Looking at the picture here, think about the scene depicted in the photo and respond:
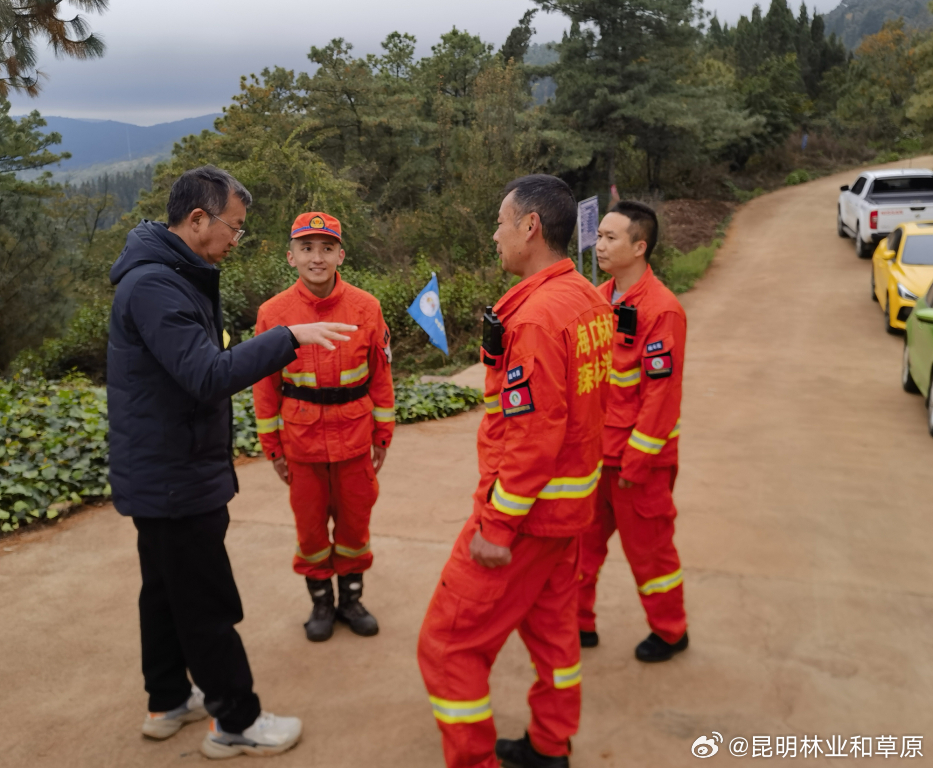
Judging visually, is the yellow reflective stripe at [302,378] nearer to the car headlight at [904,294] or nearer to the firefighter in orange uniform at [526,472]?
the firefighter in orange uniform at [526,472]

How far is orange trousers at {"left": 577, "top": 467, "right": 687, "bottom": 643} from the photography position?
3.51 m

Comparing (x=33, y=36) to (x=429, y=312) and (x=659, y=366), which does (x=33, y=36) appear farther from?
(x=659, y=366)

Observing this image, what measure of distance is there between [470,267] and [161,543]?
1326 centimetres

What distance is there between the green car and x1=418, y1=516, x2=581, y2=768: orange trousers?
18.3 ft

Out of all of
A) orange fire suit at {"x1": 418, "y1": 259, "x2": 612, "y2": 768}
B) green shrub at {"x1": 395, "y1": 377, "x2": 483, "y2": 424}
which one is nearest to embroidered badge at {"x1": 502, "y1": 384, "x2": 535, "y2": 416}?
orange fire suit at {"x1": 418, "y1": 259, "x2": 612, "y2": 768}

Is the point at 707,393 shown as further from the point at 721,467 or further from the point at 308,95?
the point at 308,95

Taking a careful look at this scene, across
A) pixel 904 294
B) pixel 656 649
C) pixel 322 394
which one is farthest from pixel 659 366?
pixel 904 294

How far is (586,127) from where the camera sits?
78.7 feet

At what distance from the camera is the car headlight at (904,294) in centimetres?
1031

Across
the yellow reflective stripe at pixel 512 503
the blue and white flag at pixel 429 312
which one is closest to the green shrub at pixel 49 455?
the blue and white flag at pixel 429 312

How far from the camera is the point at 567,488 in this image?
8.78 ft

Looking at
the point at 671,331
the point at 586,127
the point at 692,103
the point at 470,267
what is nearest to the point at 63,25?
the point at 470,267

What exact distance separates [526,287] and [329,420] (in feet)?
4.85

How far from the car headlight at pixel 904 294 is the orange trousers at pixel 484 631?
942 centimetres
